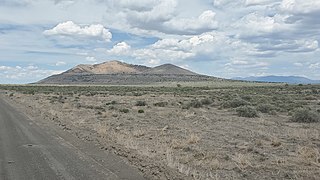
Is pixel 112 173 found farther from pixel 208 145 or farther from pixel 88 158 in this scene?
pixel 208 145

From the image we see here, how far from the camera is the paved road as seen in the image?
10516 millimetres

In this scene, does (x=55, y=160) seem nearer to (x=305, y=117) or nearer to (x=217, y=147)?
(x=217, y=147)

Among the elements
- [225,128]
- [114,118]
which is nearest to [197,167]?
[225,128]

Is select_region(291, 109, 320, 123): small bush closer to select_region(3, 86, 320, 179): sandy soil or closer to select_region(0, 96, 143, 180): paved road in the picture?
select_region(3, 86, 320, 179): sandy soil

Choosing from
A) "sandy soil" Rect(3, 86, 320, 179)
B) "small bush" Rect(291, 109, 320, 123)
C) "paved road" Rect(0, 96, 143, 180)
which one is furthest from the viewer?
"small bush" Rect(291, 109, 320, 123)

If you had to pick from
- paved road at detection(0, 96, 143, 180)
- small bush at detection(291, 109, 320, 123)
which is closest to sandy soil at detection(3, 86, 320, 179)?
paved road at detection(0, 96, 143, 180)

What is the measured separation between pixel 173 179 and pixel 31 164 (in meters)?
4.42

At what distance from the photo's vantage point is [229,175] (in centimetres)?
1174

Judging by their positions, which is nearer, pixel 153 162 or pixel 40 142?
pixel 153 162

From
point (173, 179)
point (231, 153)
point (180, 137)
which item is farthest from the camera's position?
point (180, 137)

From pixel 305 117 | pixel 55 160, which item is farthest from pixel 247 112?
pixel 55 160

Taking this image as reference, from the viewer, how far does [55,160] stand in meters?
12.4

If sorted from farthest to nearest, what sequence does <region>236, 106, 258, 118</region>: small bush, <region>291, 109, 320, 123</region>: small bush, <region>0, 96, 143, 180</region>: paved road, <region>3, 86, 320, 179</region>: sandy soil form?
<region>236, 106, 258, 118</region>: small bush
<region>291, 109, 320, 123</region>: small bush
<region>3, 86, 320, 179</region>: sandy soil
<region>0, 96, 143, 180</region>: paved road

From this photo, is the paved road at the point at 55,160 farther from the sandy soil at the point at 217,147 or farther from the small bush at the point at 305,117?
the small bush at the point at 305,117
